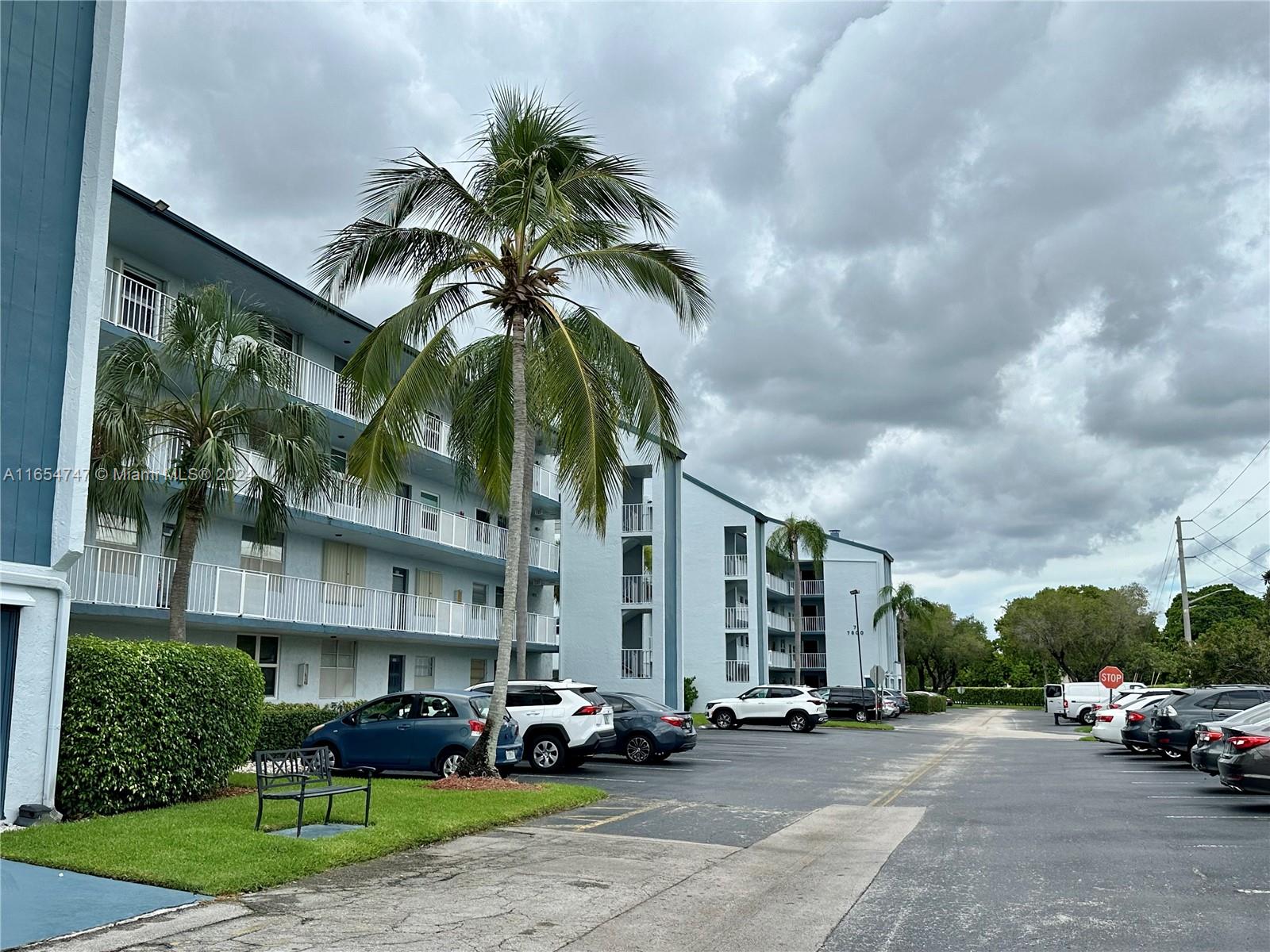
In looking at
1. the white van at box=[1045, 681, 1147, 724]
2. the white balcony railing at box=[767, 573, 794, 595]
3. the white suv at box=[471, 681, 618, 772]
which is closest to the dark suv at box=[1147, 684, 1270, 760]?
the white suv at box=[471, 681, 618, 772]

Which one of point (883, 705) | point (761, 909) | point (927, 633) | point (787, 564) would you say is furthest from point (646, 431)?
point (927, 633)

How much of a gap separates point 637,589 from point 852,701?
1161 centimetres

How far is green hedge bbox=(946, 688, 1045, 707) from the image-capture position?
9062 centimetres

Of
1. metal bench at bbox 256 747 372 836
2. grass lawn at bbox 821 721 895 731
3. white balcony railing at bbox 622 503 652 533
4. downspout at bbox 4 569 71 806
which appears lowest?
grass lawn at bbox 821 721 895 731

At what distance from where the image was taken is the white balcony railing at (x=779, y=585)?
192 feet

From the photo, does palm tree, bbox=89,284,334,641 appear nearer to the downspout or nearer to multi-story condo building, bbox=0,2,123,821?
multi-story condo building, bbox=0,2,123,821

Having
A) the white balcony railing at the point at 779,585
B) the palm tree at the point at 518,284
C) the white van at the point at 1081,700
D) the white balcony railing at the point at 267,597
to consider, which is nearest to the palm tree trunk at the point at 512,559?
the palm tree at the point at 518,284

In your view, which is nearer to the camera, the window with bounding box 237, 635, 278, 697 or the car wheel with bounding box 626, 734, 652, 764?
the car wheel with bounding box 626, 734, 652, 764

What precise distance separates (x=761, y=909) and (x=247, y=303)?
67.1ft

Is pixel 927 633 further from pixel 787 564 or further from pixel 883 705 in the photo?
pixel 883 705

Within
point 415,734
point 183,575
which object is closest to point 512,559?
point 415,734

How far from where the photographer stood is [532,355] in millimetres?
20250

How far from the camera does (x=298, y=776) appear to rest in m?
11.2

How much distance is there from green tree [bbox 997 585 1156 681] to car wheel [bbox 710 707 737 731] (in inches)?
1384
